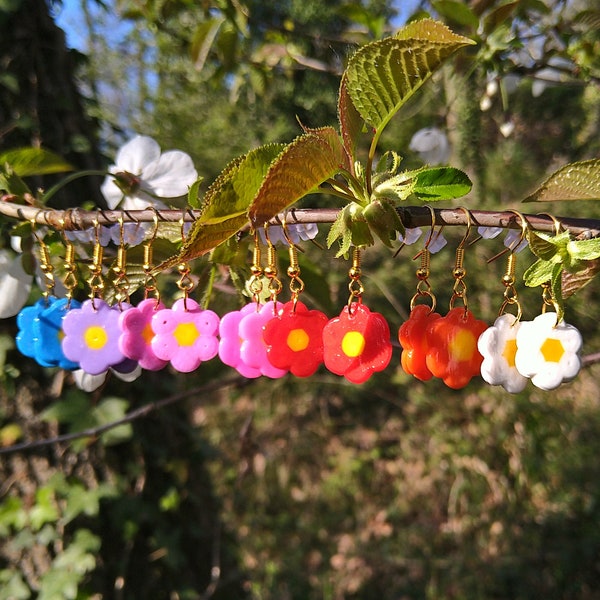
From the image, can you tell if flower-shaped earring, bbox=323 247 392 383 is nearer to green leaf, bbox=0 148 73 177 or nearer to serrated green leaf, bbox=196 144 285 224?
serrated green leaf, bbox=196 144 285 224

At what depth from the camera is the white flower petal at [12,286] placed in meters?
0.75

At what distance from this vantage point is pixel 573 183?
18.9 inches

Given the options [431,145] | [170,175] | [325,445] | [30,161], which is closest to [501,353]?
[170,175]

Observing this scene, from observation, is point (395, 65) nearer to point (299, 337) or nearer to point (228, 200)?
point (228, 200)

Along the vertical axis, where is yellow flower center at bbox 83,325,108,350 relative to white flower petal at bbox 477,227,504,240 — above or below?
below

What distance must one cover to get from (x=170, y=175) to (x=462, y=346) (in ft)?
1.54

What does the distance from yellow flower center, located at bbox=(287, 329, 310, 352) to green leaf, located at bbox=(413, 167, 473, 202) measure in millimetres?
183

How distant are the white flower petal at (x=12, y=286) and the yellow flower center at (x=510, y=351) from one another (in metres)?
0.62

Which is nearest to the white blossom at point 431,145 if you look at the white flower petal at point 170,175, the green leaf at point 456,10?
the green leaf at point 456,10

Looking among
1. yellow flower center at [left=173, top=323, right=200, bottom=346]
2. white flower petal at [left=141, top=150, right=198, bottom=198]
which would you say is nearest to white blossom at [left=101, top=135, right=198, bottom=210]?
white flower petal at [left=141, top=150, right=198, bottom=198]

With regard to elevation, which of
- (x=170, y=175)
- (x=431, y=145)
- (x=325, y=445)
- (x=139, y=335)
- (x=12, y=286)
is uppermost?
(x=431, y=145)

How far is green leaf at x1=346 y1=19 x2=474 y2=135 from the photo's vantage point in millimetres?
373

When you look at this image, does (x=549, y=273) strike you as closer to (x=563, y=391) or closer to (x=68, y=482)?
(x=68, y=482)

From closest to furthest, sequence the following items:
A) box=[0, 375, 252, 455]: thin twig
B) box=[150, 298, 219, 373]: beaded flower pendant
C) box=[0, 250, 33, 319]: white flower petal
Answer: box=[150, 298, 219, 373]: beaded flower pendant
box=[0, 250, 33, 319]: white flower petal
box=[0, 375, 252, 455]: thin twig
